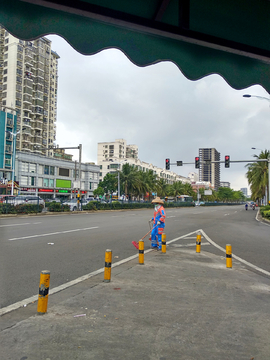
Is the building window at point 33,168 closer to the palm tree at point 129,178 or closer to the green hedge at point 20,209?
the palm tree at point 129,178

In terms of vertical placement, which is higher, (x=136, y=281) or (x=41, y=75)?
(x=41, y=75)

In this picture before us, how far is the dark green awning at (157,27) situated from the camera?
307cm

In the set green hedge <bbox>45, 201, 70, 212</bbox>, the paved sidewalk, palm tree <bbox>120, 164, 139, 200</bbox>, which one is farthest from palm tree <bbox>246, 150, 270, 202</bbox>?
the paved sidewalk

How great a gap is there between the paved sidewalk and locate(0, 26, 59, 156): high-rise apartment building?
243 feet

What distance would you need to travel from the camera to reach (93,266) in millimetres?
7500

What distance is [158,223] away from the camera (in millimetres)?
9938

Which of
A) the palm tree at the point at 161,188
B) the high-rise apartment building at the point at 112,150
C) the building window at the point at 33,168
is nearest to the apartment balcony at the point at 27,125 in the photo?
the building window at the point at 33,168

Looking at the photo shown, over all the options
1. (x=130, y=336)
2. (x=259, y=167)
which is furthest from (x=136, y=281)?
(x=259, y=167)

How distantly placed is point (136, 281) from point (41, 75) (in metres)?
87.7

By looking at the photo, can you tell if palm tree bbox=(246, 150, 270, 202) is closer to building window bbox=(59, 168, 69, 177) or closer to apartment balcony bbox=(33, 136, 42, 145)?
building window bbox=(59, 168, 69, 177)

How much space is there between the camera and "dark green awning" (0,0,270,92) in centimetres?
307

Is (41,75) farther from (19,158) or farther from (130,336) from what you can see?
(130,336)

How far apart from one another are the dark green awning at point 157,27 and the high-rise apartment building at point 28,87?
75092 mm

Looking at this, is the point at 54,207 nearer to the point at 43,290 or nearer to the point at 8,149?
the point at 43,290
